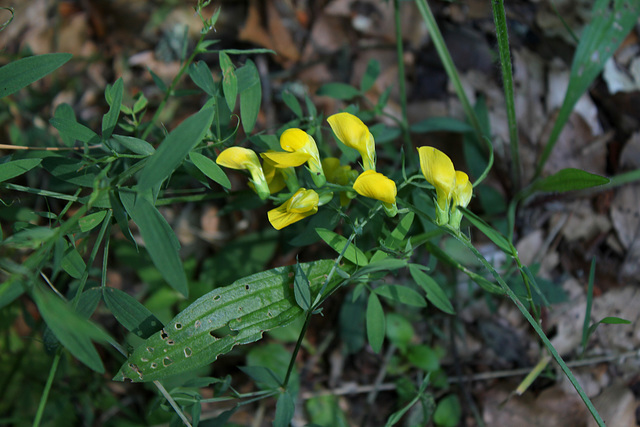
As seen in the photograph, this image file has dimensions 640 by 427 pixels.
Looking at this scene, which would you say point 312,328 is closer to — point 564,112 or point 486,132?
point 486,132

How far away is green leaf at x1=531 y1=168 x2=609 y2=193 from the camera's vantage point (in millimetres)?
1245

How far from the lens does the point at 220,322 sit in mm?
1251

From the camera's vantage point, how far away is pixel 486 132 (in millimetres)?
2086

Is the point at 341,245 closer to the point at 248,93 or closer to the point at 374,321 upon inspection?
the point at 374,321

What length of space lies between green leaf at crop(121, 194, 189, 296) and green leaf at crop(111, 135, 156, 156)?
150mm

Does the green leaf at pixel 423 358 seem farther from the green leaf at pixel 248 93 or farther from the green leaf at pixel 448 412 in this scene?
the green leaf at pixel 248 93

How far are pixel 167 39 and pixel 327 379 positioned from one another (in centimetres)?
231

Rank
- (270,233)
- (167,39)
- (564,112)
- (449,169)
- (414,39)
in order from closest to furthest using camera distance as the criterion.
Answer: (449,169) < (564,112) < (270,233) < (414,39) < (167,39)

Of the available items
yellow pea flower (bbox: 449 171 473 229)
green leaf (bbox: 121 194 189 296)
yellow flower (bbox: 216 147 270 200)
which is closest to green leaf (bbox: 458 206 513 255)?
yellow pea flower (bbox: 449 171 473 229)

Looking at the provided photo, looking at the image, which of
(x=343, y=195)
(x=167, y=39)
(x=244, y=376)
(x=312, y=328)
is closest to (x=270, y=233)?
(x=312, y=328)

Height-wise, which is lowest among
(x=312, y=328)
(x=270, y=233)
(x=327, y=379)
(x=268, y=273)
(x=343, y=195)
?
(x=327, y=379)

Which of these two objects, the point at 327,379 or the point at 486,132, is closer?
the point at 486,132

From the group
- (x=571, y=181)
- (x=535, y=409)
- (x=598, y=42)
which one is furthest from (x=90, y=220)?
(x=598, y=42)

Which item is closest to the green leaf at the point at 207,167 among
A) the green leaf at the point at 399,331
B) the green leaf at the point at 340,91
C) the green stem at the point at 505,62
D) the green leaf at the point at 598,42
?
the green leaf at the point at 340,91
